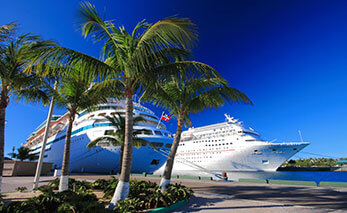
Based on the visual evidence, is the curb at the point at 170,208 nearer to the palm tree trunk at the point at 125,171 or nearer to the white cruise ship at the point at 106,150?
the palm tree trunk at the point at 125,171

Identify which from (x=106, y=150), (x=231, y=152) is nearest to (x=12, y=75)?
(x=106, y=150)

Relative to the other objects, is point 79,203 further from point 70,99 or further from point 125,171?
point 70,99

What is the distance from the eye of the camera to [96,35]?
20.3 feet

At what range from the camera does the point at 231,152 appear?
3759cm

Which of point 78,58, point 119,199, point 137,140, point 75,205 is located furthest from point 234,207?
point 137,140

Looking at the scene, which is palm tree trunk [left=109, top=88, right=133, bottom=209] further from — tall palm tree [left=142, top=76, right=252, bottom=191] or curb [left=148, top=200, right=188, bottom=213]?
tall palm tree [left=142, top=76, right=252, bottom=191]

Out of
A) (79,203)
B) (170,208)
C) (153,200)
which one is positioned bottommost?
(170,208)

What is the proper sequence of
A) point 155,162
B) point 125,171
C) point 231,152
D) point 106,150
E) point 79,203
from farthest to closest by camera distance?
point 231,152, point 155,162, point 106,150, point 125,171, point 79,203

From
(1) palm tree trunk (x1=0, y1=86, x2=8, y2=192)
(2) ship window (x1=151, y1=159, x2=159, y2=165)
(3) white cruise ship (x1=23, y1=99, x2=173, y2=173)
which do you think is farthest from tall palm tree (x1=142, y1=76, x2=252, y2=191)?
(2) ship window (x1=151, y1=159, x2=159, y2=165)

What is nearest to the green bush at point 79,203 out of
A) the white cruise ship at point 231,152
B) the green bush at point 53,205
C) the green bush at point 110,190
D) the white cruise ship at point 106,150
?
the green bush at point 53,205

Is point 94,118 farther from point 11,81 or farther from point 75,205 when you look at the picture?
point 75,205

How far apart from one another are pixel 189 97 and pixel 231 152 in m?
31.9

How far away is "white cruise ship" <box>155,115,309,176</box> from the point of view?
35594 mm

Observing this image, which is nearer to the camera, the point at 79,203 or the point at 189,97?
the point at 79,203
